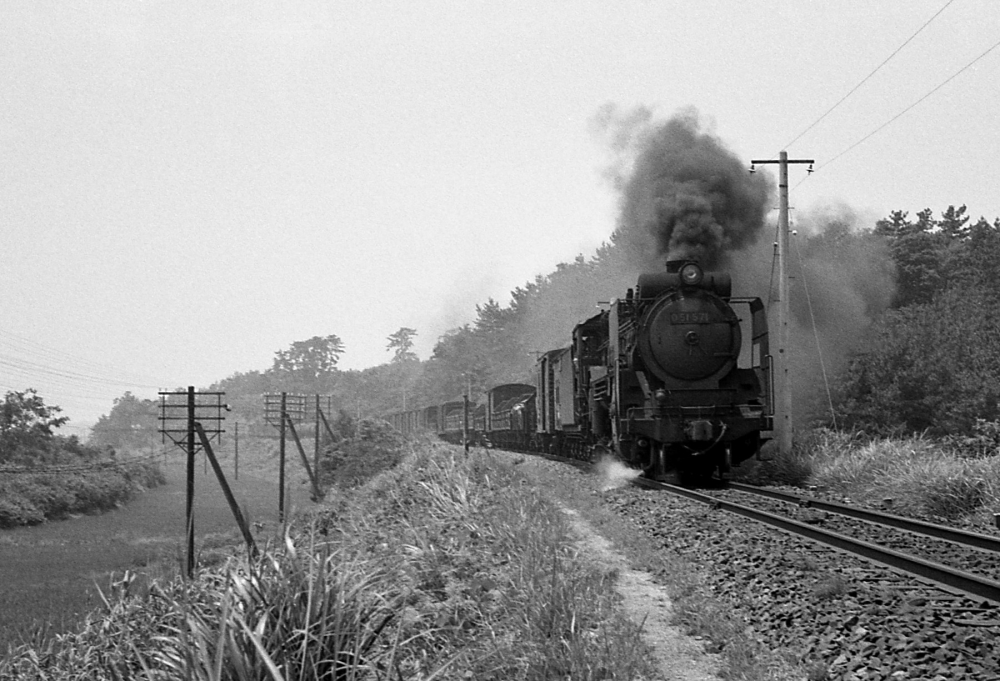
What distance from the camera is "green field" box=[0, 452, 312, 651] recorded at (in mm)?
24672

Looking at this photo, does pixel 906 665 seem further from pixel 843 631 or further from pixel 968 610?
pixel 968 610

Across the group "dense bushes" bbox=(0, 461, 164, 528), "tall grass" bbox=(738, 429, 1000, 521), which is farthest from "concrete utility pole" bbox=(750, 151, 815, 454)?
"dense bushes" bbox=(0, 461, 164, 528)

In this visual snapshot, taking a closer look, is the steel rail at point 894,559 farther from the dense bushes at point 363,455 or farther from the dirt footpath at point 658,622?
the dense bushes at point 363,455

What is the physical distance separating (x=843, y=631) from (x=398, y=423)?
61.3 metres

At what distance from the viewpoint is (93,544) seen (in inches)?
1459

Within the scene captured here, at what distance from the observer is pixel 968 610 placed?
6.07m

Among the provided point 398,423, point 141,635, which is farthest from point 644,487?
point 398,423

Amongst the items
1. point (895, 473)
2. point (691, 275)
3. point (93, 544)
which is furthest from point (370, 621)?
point (93, 544)

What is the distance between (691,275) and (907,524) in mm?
6293

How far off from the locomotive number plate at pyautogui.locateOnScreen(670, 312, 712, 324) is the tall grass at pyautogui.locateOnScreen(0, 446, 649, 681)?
7608 millimetres

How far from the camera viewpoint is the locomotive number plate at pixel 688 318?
15.4m

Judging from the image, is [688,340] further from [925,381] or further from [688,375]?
[925,381]

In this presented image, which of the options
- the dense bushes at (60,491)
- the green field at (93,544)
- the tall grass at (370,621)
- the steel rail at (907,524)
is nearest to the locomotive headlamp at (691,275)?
the steel rail at (907,524)

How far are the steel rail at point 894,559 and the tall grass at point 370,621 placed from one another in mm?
2376
